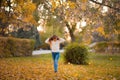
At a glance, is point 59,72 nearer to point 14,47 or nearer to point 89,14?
point 89,14

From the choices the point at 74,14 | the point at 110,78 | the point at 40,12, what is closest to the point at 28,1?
the point at 110,78

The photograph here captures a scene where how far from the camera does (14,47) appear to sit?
28531 millimetres

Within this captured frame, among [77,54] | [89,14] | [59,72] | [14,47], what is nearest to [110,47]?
[14,47]

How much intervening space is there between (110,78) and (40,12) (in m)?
21.4

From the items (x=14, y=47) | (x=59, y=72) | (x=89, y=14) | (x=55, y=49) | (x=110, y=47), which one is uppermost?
(x=89, y=14)

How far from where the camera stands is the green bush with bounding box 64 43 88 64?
20.6m

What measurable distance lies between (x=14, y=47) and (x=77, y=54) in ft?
32.3

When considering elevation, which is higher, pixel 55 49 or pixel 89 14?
pixel 89 14

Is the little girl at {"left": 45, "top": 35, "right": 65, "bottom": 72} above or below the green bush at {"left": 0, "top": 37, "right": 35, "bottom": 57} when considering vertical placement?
above

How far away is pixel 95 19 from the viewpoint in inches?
995

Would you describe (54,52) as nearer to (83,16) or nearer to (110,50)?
(83,16)

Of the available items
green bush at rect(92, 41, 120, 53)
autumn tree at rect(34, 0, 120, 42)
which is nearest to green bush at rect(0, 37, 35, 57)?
autumn tree at rect(34, 0, 120, 42)

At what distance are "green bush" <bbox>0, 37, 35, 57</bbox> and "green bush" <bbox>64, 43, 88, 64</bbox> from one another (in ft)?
25.5

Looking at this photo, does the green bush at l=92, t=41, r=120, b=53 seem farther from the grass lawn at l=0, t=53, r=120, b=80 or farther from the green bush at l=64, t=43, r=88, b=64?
the grass lawn at l=0, t=53, r=120, b=80
